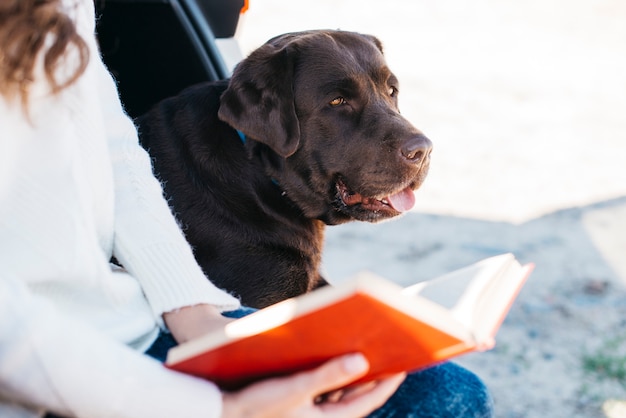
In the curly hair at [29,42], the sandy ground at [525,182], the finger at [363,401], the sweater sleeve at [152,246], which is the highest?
the curly hair at [29,42]

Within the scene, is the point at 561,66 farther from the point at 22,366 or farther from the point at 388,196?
the point at 22,366

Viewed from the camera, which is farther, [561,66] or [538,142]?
[561,66]

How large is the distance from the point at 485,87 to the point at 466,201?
2.24 m

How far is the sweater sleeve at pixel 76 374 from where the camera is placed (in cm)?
101

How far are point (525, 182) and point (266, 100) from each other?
2847 mm

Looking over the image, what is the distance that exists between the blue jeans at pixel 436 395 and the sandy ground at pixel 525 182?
Answer: 147cm

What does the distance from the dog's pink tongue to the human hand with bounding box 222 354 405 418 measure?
113 centimetres

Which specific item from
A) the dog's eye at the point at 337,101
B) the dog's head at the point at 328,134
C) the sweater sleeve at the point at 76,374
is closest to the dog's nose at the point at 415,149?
the dog's head at the point at 328,134

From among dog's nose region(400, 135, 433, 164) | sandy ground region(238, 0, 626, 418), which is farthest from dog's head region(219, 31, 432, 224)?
sandy ground region(238, 0, 626, 418)

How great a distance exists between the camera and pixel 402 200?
90.4 inches

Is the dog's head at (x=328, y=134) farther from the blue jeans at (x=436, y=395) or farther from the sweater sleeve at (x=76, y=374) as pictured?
the sweater sleeve at (x=76, y=374)

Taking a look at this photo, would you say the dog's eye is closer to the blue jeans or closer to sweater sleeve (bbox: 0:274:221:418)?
the blue jeans

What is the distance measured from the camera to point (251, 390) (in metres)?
1.11

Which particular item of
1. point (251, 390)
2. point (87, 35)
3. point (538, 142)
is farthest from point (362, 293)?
point (538, 142)
